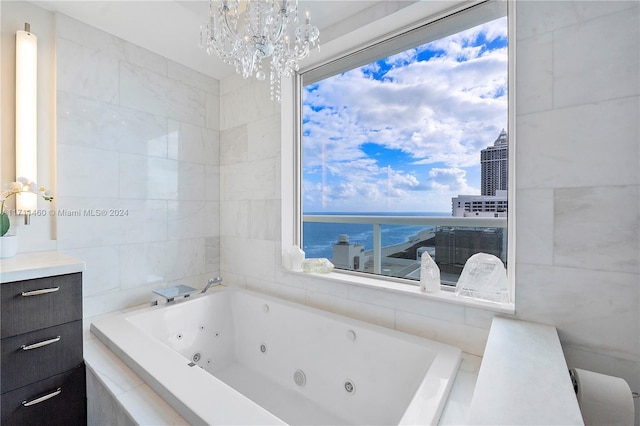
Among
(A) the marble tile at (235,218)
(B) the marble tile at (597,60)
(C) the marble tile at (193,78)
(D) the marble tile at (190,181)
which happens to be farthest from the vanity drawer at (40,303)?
(B) the marble tile at (597,60)

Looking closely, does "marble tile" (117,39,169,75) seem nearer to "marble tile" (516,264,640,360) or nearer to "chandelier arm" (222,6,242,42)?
"chandelier arm" (222,6,242,42)

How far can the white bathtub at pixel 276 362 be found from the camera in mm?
1014

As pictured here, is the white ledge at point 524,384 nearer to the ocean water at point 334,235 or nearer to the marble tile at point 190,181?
the ocean water at point 334,235

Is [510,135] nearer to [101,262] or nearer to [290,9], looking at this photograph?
[290,9]

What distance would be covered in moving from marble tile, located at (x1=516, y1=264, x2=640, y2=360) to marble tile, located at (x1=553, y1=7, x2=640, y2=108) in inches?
26.9

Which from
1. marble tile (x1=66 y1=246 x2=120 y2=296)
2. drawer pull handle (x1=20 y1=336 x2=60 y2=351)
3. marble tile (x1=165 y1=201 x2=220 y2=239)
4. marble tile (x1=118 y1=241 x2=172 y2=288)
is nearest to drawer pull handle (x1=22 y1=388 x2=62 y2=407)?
drawer pull handle (x1=20 y1=336 x2=60 y2=351)

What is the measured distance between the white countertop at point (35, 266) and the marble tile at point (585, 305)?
209cm

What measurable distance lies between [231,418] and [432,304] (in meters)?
1.06

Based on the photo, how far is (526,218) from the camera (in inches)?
47.3

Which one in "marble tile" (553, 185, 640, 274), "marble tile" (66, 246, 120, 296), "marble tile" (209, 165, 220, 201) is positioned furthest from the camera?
"marble tile" (209, 165, 220, 201)

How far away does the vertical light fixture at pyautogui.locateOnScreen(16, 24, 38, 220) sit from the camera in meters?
1.53

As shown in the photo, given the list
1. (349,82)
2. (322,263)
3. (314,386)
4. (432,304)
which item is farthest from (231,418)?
(349,82)

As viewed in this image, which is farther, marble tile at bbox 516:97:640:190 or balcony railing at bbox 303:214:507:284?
balcony railing at bbox 303:214:507:284

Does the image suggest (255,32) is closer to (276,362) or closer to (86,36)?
(86,36)
